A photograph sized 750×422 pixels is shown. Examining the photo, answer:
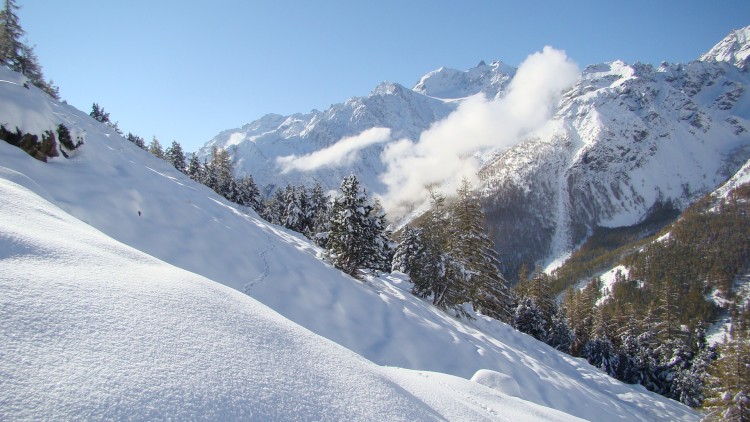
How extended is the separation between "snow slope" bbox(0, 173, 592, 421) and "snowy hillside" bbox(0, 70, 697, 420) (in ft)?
0.06

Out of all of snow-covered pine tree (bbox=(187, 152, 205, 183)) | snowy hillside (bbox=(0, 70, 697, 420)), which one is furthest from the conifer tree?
snow-covered pine tree (bbox=(187, 152, 205, 183))

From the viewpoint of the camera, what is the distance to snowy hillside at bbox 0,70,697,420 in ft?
9.45

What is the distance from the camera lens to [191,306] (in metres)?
4.02

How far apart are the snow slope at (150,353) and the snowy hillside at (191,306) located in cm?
2

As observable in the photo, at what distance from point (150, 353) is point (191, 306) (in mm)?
1101

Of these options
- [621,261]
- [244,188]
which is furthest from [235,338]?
[621,261]

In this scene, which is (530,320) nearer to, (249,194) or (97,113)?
A: (249,194)

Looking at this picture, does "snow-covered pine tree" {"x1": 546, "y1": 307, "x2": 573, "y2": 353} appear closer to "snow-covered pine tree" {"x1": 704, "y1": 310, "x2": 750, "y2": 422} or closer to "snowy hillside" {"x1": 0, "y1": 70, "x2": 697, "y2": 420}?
"snowy hillside" {"x1": 0, "y1": 70, "x2": 697, "y2": 420}

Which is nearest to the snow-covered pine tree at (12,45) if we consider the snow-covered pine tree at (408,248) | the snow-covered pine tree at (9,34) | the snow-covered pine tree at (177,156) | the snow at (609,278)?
the snow-covered pine tree at (9,34)

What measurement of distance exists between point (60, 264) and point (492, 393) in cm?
681

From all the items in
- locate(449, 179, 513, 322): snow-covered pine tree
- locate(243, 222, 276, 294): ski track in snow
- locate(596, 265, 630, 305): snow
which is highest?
locate(596, 265, 630, 305): snow

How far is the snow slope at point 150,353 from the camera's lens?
2387 millimetres

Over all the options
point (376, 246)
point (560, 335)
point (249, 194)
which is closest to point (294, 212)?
point (249, 194)

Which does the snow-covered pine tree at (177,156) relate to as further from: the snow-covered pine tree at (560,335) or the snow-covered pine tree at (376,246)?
the snow-covered pine tree at (560,335)
